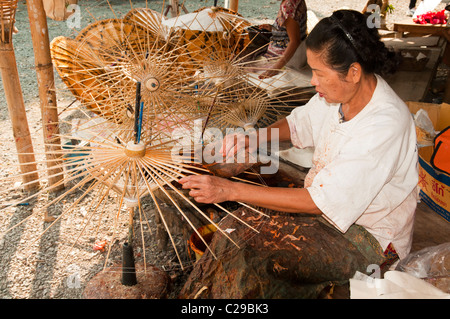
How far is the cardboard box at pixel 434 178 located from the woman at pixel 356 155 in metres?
0.90

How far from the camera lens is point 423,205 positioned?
2.69m

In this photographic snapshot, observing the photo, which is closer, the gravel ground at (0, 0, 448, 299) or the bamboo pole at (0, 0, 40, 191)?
the gravel ground at (0, 0, 448, 299)

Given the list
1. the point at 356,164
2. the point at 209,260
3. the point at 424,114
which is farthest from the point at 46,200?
the point at 424,114

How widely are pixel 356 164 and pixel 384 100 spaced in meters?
0.32

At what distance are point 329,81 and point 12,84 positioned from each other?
2235mm

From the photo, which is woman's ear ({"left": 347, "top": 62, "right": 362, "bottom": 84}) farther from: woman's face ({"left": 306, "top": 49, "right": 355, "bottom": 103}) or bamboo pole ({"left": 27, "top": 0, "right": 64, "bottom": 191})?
bamboo pole ({"left": 27, "top": 0, "right": 64, "bottom": 191})

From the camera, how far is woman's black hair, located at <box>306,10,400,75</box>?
1502 millimetres

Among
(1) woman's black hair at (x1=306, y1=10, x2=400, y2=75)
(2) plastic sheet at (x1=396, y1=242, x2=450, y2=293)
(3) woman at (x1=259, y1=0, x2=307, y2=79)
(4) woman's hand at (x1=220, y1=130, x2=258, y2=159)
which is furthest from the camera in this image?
(3) woman at (x1=259, y1=0, x2=307, y2=79)

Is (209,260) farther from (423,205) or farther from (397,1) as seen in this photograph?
(397,1)

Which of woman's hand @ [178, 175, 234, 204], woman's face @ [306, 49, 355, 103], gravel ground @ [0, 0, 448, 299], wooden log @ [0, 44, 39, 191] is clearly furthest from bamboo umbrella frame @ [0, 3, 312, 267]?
woman's face @ [306, 49, 355, 103]

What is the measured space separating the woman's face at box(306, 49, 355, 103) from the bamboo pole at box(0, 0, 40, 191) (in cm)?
180

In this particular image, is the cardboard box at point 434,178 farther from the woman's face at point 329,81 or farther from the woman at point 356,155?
the woman's face at point 329,81

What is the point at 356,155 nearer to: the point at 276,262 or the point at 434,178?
the point at 276,262

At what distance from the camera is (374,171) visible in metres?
1.53
